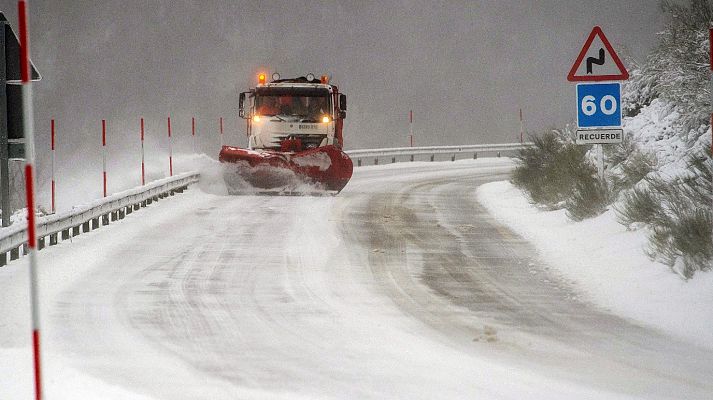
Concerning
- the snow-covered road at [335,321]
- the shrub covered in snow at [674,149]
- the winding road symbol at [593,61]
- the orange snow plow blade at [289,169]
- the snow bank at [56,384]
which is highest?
the winding road symbol at [593,61]

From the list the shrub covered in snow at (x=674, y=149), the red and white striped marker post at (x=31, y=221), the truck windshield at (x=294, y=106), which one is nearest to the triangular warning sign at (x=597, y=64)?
the shrub covered in snow at (x=674, y=149)

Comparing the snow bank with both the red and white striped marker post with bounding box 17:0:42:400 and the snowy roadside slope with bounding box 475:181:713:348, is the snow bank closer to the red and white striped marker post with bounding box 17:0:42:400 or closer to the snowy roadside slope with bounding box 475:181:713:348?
the red and white striped marker post with bounding box 17:0:42:400

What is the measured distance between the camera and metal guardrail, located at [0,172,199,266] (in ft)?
41.4

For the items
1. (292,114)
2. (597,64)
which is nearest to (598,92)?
(597,64)

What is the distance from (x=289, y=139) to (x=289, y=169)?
1.27 meters

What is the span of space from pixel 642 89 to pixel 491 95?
79654 mm

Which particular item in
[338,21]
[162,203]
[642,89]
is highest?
[338,21]

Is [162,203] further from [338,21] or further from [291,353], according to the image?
[338,21]

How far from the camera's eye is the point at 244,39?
106688 mm

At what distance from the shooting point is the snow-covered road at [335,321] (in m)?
6.73

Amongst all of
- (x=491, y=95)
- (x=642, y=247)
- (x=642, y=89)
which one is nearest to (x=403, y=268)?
(x=642, y=247)

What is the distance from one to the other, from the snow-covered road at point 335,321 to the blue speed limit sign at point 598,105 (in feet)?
5.81

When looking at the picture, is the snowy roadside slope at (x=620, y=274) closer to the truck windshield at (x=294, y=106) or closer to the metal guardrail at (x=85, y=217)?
the metal guardrail at (x=85, y=217)

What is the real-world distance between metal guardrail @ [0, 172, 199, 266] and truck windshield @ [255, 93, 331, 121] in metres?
2.24
